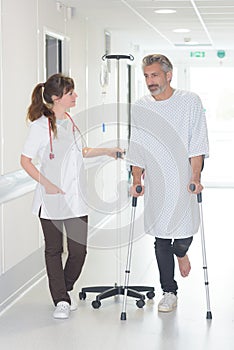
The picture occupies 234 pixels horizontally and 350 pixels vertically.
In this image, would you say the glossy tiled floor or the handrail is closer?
the glossy tiled floor

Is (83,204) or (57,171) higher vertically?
(57,171)

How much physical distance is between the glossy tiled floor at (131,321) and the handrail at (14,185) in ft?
2.52

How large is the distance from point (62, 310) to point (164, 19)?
14.6ft

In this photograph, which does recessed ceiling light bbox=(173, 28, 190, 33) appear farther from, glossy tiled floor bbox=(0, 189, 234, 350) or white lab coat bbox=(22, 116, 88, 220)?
white lab coat bbox=(22, 116, 88, 220)

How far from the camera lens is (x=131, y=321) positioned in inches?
193

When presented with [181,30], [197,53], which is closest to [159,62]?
[181,30]

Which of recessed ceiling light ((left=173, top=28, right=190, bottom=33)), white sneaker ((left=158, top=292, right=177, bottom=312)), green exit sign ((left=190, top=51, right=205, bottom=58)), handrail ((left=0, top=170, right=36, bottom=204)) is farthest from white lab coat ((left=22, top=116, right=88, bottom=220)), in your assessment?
green exit sign ((left=190, top=51, right=205, bottom=58))

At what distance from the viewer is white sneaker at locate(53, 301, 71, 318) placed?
496 centimetres

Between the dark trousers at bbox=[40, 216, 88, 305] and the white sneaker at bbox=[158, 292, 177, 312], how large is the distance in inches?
24.5

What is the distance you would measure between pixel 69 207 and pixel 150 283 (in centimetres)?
143

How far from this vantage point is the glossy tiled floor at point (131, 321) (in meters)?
4.43

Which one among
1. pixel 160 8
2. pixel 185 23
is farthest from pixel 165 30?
pixel 160 8

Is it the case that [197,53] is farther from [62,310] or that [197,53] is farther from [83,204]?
[62,310]

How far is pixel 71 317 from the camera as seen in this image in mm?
5012
